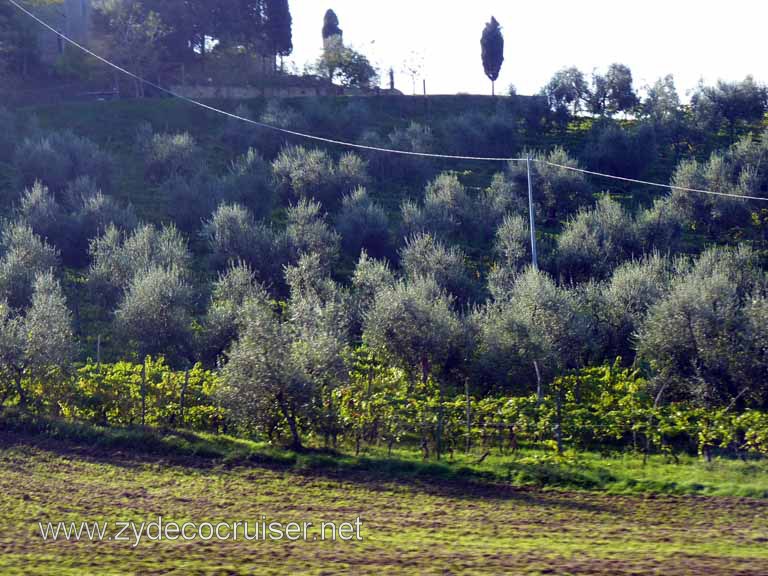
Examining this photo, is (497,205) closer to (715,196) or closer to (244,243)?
(715,196)

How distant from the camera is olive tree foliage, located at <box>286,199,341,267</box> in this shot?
32.7m

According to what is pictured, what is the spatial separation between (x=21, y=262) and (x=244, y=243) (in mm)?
8942

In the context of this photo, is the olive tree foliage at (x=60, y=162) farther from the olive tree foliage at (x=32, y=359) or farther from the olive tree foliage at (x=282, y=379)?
the olive tree foliage at (x=282, y=379)

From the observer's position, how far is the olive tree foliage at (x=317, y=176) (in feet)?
138

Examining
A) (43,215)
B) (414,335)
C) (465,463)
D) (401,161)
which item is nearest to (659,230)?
(401,161)

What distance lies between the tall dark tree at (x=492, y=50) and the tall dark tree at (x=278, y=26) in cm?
1716

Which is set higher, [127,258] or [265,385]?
[127,258]

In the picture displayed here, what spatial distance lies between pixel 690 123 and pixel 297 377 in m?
46.8

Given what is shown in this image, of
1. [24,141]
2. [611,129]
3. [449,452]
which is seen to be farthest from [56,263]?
[611,129]

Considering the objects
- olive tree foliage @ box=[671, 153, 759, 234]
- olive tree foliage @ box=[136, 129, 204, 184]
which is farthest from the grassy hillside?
olive tree foliage @ box=[136, 129, 204, 184]

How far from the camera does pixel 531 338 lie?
18.2 m

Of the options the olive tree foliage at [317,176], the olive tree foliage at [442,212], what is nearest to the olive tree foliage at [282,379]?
the olive tree foliage at [442,212]

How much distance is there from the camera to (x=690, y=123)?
52625mm

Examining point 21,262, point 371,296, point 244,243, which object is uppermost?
point 244,243
